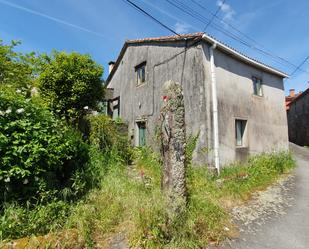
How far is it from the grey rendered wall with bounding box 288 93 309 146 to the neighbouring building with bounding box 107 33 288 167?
788 cm

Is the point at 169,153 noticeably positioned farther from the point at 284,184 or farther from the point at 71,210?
the point at 284,184

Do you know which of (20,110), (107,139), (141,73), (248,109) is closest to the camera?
(20,110)

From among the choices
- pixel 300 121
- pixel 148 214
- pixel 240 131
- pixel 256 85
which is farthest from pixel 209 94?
pixel 300 121

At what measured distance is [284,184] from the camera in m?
8.44

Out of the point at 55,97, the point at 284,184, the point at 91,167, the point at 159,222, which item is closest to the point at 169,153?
the point at 159,222

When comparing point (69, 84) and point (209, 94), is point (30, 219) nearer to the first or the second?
point (209, 94)

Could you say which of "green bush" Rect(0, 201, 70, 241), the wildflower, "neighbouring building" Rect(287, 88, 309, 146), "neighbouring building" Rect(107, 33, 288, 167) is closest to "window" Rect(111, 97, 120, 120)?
"neighbouring building" Rect(107, 33, 288, 167)

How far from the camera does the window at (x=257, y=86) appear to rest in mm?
11299

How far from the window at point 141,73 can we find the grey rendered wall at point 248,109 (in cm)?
423

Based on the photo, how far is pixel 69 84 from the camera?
1099 cm

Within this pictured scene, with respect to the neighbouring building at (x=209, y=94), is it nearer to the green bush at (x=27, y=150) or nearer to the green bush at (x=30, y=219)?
the green bush at (x=27, y=150)

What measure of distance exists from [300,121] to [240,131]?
12938 millimetres

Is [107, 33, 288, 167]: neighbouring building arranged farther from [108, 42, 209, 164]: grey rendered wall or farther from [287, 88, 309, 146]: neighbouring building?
[287, 88, 309, 146]: neighbouring building

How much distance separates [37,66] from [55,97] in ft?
27.7
